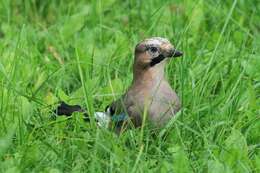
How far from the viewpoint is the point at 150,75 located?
5.00 meters

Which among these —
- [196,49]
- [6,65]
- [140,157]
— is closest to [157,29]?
[196,49]

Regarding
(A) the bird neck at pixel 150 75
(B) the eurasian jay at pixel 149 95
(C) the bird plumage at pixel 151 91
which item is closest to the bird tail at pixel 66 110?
(B) the eurasian jay at pixel 149 95

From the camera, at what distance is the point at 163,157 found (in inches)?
176

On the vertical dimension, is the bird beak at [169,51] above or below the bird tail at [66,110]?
above

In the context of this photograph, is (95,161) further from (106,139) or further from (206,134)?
(206,134)

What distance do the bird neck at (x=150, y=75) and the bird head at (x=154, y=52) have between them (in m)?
0.02

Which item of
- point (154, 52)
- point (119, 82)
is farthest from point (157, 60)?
point (119, 82)

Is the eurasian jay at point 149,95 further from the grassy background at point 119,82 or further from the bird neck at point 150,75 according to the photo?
the grassy background at point 119,82

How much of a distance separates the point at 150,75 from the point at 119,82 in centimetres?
50

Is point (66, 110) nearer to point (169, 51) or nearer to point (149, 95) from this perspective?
point (149, 95)

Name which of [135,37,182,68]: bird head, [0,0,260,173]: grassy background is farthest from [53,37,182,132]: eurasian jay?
[0,0,260,173]: grassy background

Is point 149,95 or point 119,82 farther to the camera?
point 119,82

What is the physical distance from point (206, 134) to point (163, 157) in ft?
1.04

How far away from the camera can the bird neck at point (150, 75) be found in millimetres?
4969
